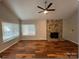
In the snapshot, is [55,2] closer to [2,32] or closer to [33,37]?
[2,32]

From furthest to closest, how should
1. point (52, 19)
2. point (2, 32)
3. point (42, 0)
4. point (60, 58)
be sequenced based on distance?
1. point (52, 19)
2. point (42, 0)
3. point (2, 32)
4. point (60, 58)

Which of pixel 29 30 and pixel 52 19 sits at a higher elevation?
pixel 52 19

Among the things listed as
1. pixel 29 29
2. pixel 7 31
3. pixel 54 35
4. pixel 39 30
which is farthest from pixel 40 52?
pixel 54 35

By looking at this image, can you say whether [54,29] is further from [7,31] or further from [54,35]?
[7,31]

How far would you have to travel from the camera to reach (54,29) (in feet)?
38.0

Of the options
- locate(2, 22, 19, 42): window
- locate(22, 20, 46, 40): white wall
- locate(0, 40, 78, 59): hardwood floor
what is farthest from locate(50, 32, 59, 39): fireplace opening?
locate(2, 22, 19, 42): window

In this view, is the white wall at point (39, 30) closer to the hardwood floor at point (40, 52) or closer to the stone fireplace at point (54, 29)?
the stone fireplace at point (54, 29)

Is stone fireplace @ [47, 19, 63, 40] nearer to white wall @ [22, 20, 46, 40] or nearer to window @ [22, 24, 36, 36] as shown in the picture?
white wall @ [22, 20, 46, 40]

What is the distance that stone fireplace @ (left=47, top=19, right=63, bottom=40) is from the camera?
453 inches

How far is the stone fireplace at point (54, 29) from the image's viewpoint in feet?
37.8

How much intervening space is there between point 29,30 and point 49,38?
2254 millimetres

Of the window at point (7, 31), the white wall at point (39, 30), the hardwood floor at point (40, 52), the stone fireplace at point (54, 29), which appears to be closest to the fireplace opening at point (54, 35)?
the stone fireplace at point (54, 29)

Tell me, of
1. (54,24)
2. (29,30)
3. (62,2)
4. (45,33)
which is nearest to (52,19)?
(54,24)

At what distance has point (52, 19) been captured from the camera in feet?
37.4
